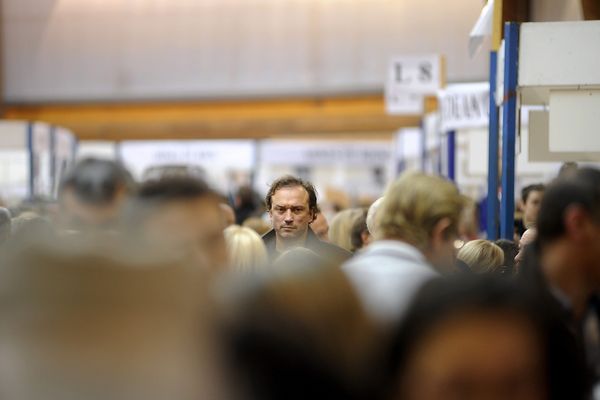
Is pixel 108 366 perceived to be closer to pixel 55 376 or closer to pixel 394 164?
pixel 55 376

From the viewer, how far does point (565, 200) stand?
286 centimetres

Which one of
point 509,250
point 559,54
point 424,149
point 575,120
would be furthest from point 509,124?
point 424,149

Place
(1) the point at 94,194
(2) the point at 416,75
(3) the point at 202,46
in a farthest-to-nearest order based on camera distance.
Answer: (3) the point at 202,46 → (2) the point at 416,75 → (1) the point at 94,194

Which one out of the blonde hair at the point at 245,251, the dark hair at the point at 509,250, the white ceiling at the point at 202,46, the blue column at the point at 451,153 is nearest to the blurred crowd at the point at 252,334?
the blonde hair at the point at 245,251

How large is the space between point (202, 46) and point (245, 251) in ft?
67.8

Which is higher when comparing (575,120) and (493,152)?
(575,120)

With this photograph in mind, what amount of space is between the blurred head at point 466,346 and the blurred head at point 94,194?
3.39 feet

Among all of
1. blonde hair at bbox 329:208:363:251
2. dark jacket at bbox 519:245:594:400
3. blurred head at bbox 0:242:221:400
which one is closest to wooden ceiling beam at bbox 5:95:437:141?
blonde hair at bbox 329:208:363:251

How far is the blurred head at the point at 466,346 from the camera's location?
214cm

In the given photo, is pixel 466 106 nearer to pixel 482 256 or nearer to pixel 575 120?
pixel 575 120

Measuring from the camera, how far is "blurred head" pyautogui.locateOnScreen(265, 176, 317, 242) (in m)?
6.13

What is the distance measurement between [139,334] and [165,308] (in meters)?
0.07

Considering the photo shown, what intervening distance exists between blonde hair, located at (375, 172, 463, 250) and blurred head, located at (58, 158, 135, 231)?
2.28ft

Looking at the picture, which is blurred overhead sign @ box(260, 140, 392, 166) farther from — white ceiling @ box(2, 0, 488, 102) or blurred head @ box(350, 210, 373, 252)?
blurred head @ box(350, 210, 373, 252)
